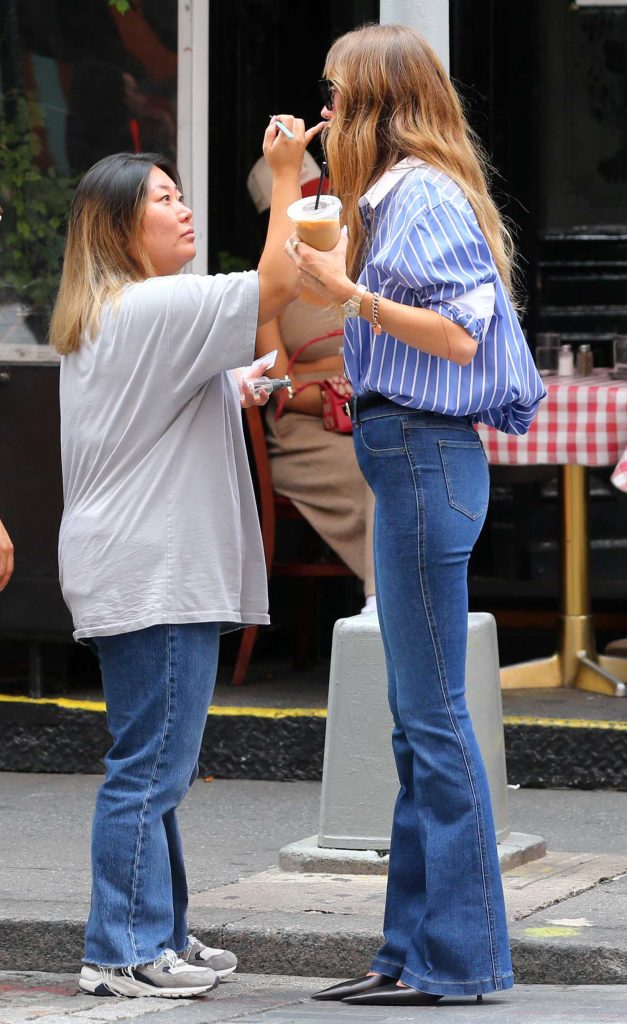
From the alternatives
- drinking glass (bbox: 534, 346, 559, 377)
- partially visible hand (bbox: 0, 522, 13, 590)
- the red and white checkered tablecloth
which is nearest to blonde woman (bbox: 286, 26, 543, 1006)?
partially visible hand (bbox: 0, 522, 13, 590)

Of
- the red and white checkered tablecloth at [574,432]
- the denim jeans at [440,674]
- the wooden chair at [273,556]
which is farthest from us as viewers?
the wooden chair at [273,556]

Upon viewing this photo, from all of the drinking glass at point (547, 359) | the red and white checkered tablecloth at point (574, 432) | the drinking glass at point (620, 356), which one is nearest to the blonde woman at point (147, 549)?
the red and white checkered tablecloth at point (574, 432)

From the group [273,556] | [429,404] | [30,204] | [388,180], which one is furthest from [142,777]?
[30,204]

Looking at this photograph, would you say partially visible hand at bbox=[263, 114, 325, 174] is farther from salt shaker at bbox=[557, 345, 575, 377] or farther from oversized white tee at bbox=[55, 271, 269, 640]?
salt shaker at bbox=[557, 345, 575, 377]

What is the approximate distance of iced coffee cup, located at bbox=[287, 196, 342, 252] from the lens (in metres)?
3.46

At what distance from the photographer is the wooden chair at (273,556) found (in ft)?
21.3

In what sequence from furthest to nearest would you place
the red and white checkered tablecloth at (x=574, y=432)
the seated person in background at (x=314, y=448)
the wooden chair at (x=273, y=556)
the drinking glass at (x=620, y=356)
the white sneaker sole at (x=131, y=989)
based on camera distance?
the drinking glass at (x=620, y=356) → the wooden chair at (x=273, y=556) → the seated person in background at (x=314, y=448) → the red and white checkered tablecloth at (x=574, y=432) → the white sneaker sole at (x=131, y=989)

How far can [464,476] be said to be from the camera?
363 cm

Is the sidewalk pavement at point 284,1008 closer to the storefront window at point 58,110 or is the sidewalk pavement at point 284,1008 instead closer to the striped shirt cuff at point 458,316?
the striped shirt cuff at point 458,316

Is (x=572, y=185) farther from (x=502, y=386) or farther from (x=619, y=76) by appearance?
(x=502, y=386)

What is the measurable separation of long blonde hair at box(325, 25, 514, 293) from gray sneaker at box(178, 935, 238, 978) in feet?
5.38

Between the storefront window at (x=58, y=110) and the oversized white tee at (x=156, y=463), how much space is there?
271cm

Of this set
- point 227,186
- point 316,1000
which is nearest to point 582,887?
point 316,1000

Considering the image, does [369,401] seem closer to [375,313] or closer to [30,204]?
[375,313]
